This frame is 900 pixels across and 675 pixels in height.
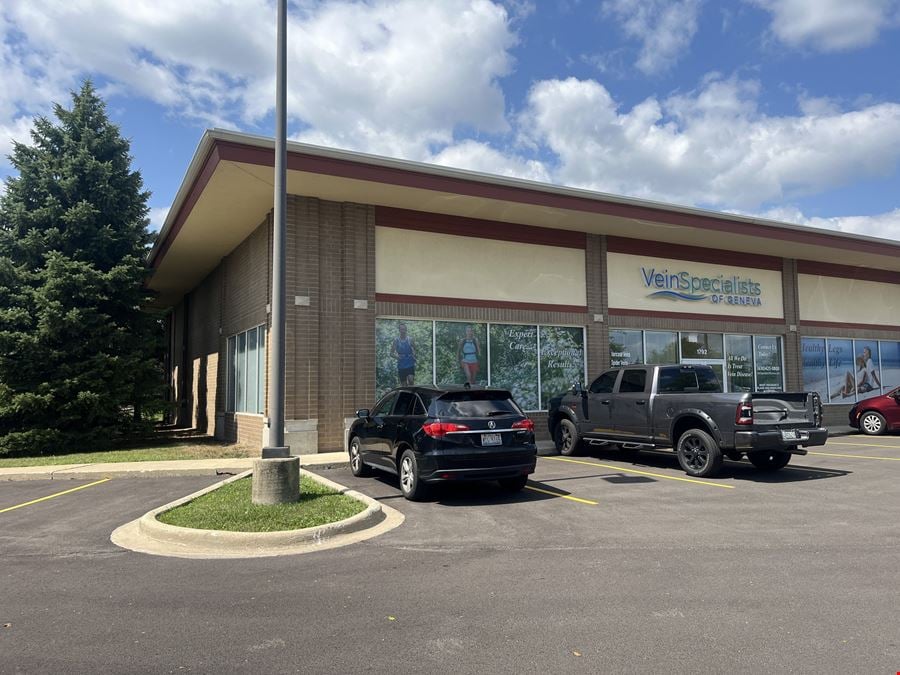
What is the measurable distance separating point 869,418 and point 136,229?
22077mm

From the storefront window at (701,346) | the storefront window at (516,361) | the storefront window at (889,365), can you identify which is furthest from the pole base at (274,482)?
the storefront window at (889,365)

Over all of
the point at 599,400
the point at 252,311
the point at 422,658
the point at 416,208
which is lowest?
the point at 422,658

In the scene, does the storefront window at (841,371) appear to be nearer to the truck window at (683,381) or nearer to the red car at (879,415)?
the red car at (879,415)

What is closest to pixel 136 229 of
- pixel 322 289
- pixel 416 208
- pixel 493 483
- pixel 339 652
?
pixel 322 289

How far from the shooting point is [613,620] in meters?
4.59

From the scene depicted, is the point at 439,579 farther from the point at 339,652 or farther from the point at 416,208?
→ the point at 416,208

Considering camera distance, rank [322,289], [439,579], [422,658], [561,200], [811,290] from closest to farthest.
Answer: [422,658]
[439,579]
[322,289]
[561,200]
[811,290]

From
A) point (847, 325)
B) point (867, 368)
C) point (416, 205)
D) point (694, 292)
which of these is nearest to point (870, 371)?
point (867, 368)

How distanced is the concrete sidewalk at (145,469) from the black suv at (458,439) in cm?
379

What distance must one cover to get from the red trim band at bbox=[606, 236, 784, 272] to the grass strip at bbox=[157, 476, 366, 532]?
1284 cm

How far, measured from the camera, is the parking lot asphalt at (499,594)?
404cm

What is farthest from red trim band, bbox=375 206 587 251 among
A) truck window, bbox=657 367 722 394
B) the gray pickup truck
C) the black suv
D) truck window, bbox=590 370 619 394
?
the black suv

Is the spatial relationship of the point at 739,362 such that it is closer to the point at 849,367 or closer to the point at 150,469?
the point at 849,367

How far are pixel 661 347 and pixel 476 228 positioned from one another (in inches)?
275
